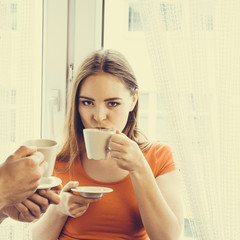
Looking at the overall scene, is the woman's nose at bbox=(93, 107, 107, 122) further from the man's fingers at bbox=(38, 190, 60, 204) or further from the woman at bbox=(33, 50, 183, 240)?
the man's fingers at bbox=(38, 190, 60, 204)

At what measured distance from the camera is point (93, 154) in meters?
1.17

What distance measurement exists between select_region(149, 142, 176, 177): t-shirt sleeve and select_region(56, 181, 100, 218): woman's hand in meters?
0.33

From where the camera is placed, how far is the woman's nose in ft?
4.21

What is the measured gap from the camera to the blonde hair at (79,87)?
1369 millimetres

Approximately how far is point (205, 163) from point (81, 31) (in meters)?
0.79

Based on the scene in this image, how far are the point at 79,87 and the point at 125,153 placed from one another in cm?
37

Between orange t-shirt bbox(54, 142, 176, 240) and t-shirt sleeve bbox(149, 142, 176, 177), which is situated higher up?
t-shirt sleeve bbox(149, 142, 176, 177)

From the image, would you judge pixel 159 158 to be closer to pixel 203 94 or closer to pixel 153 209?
pixel 153 209

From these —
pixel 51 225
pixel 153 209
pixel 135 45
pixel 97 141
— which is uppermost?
pixel 135 45

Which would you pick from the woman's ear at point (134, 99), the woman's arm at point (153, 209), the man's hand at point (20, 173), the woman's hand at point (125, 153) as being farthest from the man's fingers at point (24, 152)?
the woman's ear at point (134, 99)

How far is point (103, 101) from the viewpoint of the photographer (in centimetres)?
130

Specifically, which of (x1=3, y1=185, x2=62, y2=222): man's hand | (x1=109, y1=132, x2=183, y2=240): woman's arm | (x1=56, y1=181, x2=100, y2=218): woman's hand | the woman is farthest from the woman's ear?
(x1=3, y1=185, x2=62, y2=222): man's hand

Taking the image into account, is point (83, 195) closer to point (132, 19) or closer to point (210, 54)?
point (210, 54)

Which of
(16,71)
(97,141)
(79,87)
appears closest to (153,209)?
(97,141)
